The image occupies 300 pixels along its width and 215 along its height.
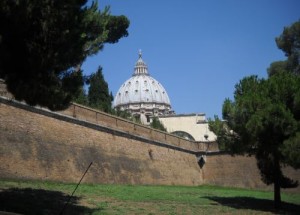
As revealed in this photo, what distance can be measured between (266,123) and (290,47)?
58.2 ft

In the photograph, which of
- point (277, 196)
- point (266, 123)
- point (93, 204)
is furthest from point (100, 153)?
point (93, 204)

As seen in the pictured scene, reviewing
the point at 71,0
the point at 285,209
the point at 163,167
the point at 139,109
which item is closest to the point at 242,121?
the point at 285,209

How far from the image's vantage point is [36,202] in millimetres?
9766

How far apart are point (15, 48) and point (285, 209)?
11.6 m

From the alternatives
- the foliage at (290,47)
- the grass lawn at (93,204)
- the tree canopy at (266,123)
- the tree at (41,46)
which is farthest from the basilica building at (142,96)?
the tree at (41,46)

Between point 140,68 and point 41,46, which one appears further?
point 140,68

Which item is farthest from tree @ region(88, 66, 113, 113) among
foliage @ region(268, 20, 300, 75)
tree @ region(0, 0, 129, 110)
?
tree @ region(0, 0, 129, 110)

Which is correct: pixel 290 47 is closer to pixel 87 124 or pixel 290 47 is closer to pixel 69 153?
pixel 87 124

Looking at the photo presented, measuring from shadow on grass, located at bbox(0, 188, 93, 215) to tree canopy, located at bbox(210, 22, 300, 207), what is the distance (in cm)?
690

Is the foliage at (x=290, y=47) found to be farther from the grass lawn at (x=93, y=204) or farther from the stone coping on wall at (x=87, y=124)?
the grass lawn at (x=93, y=204)

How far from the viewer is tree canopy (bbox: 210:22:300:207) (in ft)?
46.6

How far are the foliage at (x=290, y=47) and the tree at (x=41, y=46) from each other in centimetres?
2322

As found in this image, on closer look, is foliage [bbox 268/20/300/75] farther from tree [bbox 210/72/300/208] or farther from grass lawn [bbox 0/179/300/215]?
grass lawn [bbox 0/179/300/215]

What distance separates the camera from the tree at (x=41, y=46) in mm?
8094
